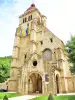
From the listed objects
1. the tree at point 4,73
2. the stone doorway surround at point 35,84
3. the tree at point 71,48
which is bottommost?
the stone doorway surround at point 35,84

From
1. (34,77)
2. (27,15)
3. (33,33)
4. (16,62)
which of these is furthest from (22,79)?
(27,15)

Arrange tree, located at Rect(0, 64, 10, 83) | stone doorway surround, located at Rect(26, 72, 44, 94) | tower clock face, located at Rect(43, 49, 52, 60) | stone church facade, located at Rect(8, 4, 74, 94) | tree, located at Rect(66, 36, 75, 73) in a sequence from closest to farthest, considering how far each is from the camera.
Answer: tree, located at Rect(66, 36, 75, 73), stone church facade, located at Rect(8, 4, 74, 94), stone doorway surround, located at Rect(26, 72, 44, 94), tower clock face, located at Rect(43, 49, 52, 60), tree, located at Rect(0, 64, 10, 83)

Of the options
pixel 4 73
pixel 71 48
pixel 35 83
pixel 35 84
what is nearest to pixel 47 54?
pixel 35 83

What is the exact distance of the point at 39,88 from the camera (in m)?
32.0

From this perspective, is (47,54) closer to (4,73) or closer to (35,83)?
(35,83)

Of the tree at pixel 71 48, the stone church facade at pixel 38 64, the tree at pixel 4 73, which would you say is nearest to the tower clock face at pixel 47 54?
the stone church facade at pixel 38 64

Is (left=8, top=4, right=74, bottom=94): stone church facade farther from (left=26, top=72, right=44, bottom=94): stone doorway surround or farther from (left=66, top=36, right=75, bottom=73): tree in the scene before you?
(left=66, top=36, right=75, bottom=73): tree

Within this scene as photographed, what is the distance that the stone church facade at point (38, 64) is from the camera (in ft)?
87.6

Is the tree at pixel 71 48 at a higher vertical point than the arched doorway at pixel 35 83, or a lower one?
higher

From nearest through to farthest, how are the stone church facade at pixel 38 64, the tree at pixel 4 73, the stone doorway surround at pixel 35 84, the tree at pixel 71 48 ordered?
the tree at pixel 71 48 < the stone church facade at pixel 38 64 < the stone doorway surround at pixel 35 84 < the tree at pixel 4 73

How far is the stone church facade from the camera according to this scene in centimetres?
2670

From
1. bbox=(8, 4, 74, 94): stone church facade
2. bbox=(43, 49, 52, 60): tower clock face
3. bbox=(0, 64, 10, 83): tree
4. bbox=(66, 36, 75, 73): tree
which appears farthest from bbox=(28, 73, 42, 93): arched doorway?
bbox=(66, 36, 75, 73): tree

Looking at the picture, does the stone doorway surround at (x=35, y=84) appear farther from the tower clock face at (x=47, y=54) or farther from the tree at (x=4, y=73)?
the tree at (x=4, y=73)

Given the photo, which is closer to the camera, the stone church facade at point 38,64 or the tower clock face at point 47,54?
the stone church facade at point 38,64
